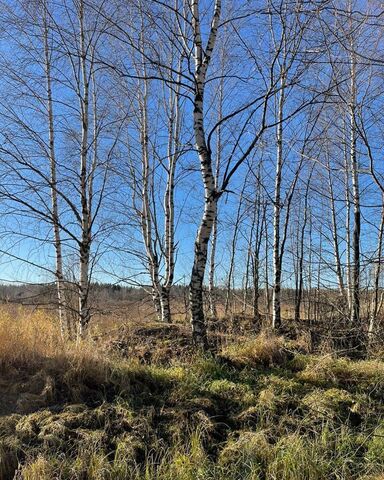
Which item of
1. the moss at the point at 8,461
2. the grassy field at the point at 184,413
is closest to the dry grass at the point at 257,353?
the grassy field at the point at 184,413

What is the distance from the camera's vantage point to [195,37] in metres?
6.41

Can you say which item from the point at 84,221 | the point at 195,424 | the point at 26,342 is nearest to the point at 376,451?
the point at 195,424

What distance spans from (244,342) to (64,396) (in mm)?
3188

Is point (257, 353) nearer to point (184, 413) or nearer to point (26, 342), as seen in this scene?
point (184, 413)

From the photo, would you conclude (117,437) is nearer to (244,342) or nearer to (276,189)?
(244,342)

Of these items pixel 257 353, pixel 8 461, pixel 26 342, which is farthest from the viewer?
pixel 257 353

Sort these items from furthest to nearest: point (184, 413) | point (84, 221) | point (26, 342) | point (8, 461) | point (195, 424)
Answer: point (84, 221) < point (26, 342) < point (184, 413) < point (195, 424) < point (8, 461)

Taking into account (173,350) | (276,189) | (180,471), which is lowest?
(180,471)

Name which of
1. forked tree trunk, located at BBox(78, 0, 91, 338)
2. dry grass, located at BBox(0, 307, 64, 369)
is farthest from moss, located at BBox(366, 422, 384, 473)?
forked tree trunk, located at BBox(78, 0, 91, 338)

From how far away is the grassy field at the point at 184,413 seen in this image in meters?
3.43

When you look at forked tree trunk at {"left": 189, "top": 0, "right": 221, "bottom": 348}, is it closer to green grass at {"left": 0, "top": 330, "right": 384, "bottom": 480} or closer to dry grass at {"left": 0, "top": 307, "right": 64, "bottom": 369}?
green grass at {"left": 0, "top": 330, "right": 384, "bottom": 480}

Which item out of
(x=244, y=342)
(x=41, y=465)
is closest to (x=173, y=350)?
(x=244, y=342)

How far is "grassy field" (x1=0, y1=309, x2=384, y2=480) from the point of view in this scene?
3434 millimetres

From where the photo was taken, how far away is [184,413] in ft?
14.1
